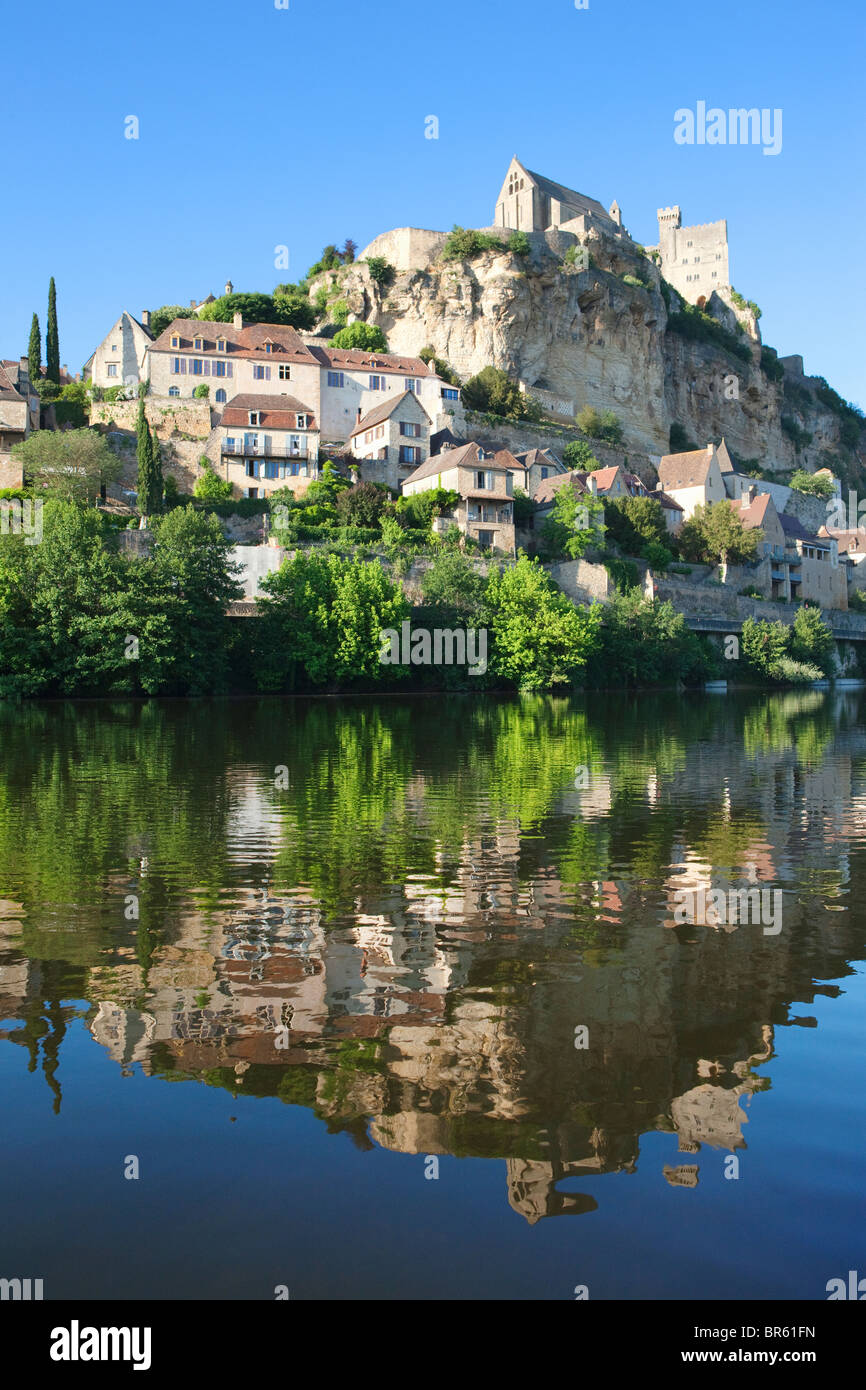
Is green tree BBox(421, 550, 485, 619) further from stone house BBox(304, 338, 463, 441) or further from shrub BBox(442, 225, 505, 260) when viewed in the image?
shrub BBox(442, 225, 505, 260)

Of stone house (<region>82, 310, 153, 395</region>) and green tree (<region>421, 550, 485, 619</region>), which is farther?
stone house (<region>82, 310, 153, 395</region>)

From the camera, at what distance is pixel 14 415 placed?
6169cm

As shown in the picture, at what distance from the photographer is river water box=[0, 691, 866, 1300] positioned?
5.01 m

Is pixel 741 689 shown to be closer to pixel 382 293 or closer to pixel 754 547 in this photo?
pixel 754 547

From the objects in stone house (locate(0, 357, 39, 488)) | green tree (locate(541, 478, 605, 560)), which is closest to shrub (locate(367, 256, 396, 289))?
green tree (locate(541, 478, 605, 560))

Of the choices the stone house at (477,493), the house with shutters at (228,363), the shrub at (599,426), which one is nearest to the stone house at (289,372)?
the house with shutters at (228,363)

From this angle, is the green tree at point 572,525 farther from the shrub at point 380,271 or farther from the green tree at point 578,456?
the shrub at point 380,271

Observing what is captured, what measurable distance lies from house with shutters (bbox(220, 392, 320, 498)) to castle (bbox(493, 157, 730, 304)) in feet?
143

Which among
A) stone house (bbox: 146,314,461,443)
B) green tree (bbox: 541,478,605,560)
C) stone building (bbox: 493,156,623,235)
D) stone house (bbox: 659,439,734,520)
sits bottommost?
green tree (bbox: 541,478,605,560)

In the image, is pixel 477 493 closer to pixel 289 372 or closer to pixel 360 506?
pixel 360 506

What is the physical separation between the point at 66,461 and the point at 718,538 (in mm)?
45573

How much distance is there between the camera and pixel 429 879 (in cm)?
1218
